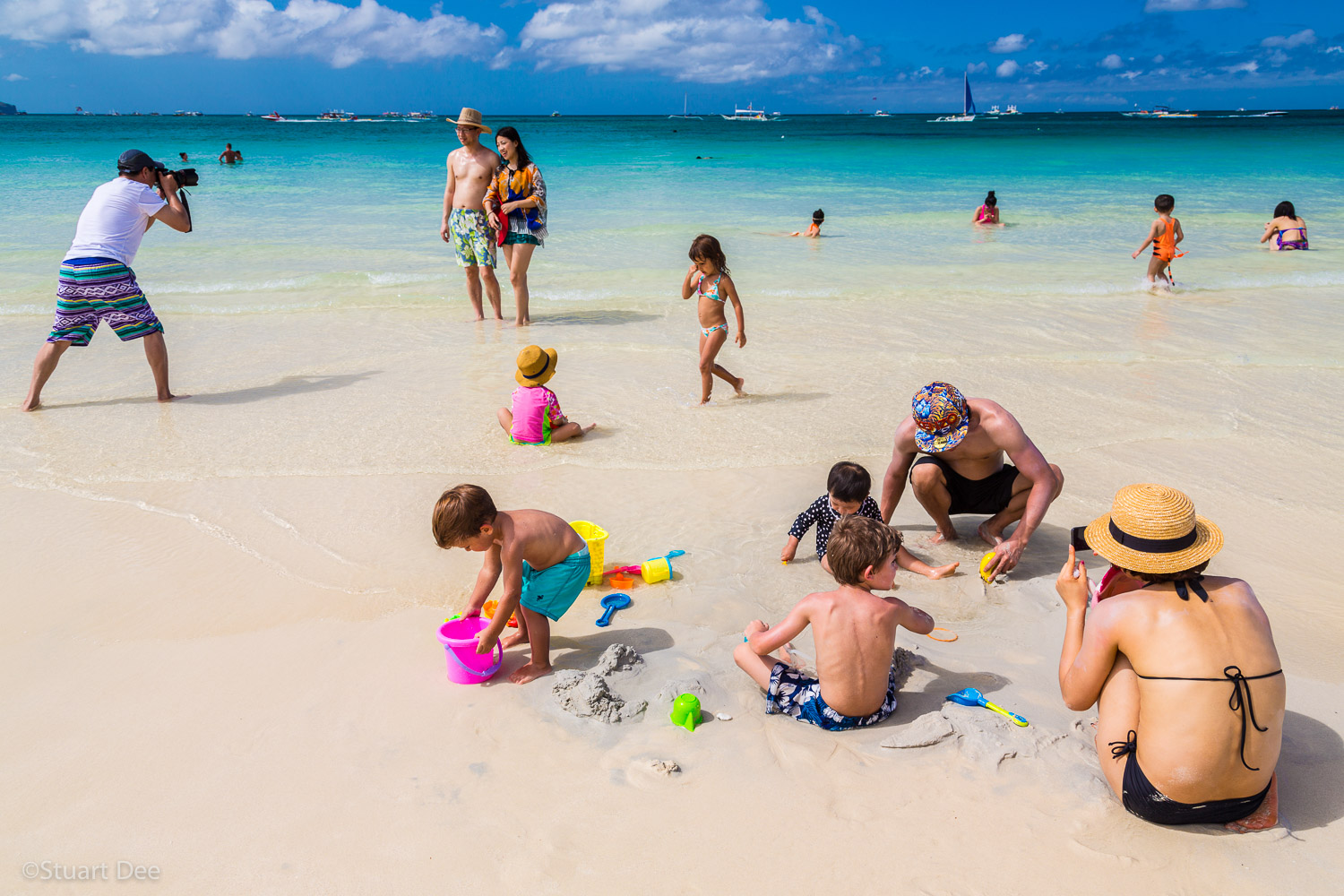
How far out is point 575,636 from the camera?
3801 mm

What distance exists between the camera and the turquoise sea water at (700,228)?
426 inches

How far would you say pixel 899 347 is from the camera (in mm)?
8008

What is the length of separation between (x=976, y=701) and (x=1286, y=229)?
13.6 m

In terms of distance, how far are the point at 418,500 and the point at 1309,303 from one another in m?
10.1

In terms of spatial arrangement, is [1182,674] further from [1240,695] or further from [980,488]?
[980,488]

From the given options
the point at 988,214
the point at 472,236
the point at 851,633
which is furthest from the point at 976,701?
the point at 988,214

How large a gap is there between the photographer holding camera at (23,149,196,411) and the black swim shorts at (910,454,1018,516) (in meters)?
5.22

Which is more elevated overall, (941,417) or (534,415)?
(941,417)

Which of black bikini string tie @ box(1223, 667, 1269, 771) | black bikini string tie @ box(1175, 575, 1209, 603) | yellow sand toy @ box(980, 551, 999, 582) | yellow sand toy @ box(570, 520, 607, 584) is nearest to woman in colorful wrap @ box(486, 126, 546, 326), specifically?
yellow sand toy @ box(570, 520, 607, 584)

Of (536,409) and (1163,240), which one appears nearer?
(536,409)

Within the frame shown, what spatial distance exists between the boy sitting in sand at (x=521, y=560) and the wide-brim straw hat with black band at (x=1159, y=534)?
1948 mm

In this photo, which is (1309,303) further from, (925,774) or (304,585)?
(304,585)

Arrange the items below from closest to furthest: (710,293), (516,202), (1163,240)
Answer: (710,293) → (516,202) → (1163,240)

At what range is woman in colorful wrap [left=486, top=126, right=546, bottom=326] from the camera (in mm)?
8234
